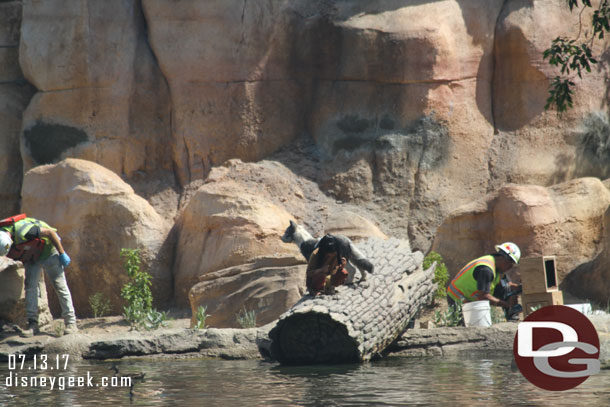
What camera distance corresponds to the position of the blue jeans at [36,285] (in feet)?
41.1

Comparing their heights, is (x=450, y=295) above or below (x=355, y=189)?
below

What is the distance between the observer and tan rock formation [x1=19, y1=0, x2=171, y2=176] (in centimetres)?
1788

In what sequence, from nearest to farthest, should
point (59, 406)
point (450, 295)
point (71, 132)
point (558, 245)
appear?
point (59, 406) < point (450, 295) < point (558, 245) < point (71, 132)

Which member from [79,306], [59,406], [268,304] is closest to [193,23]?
[79,306]

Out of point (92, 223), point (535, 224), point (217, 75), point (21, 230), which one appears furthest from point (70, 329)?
point (535, 224)

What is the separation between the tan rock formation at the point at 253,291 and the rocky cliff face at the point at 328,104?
14.4ft

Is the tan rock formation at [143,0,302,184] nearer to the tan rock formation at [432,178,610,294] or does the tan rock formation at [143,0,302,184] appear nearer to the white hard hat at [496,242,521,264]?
the tan rock formation at [432,178,610,294]

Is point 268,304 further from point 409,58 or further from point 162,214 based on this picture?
point 409,58

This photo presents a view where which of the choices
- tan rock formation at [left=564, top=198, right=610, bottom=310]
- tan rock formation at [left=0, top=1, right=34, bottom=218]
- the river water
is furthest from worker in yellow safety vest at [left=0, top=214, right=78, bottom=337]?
tan rock formation at [left=564, top=198, right=610, bottom=310]

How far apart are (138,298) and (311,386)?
6.50m

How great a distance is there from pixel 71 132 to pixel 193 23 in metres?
3.22

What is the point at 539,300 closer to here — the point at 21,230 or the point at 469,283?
the point at 469,283

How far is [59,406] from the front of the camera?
295 inches

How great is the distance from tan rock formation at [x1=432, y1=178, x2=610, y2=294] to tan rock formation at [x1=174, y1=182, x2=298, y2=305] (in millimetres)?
3000
